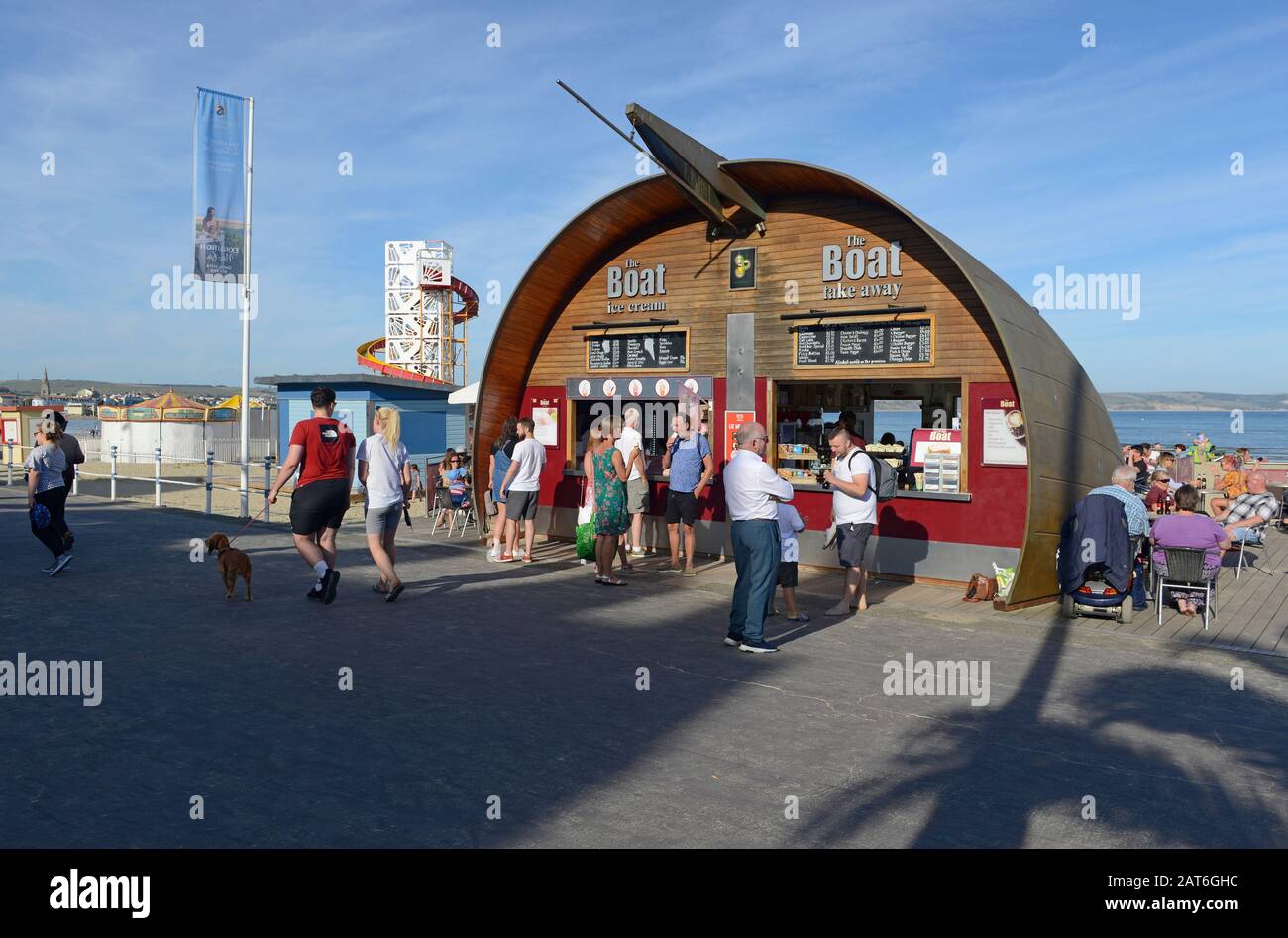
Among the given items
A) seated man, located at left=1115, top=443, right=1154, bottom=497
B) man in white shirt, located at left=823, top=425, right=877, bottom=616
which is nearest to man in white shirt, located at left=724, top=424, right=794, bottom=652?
man in white shirt, located at left=823, top=425, right=877, bottom=616

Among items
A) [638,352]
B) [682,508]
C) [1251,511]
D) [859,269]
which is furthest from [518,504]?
[1251,511]

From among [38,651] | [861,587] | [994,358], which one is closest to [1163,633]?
[861,587]

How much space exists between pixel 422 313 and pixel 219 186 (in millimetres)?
36310

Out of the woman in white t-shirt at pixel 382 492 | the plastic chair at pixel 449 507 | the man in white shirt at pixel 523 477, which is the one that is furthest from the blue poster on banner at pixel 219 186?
the woman in white t-shirt at pixel 382 492

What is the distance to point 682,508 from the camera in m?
11.0

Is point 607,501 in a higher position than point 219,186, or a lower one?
lower

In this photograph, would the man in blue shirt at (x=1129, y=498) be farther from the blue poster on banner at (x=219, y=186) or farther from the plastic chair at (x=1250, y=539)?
the blue poster on banner at (x=219, y=186)

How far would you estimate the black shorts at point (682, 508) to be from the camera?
428 inches

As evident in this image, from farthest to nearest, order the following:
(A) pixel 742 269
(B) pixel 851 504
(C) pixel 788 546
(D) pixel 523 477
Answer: (A) pixel 742 269 < (D) pixel 523 477 < (B) pixel 851 504 < (C) pixel 788 546

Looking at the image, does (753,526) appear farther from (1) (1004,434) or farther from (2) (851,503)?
(1) (1004,434)

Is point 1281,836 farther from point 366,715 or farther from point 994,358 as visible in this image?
point 994,358

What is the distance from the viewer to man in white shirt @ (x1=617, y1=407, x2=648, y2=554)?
11.1 m

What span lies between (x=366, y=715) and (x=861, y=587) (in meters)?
5.11

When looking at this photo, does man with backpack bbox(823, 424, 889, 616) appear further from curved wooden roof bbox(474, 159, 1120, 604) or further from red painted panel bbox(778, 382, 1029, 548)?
red painted panel bbox(778, 382, 1029, 548)
